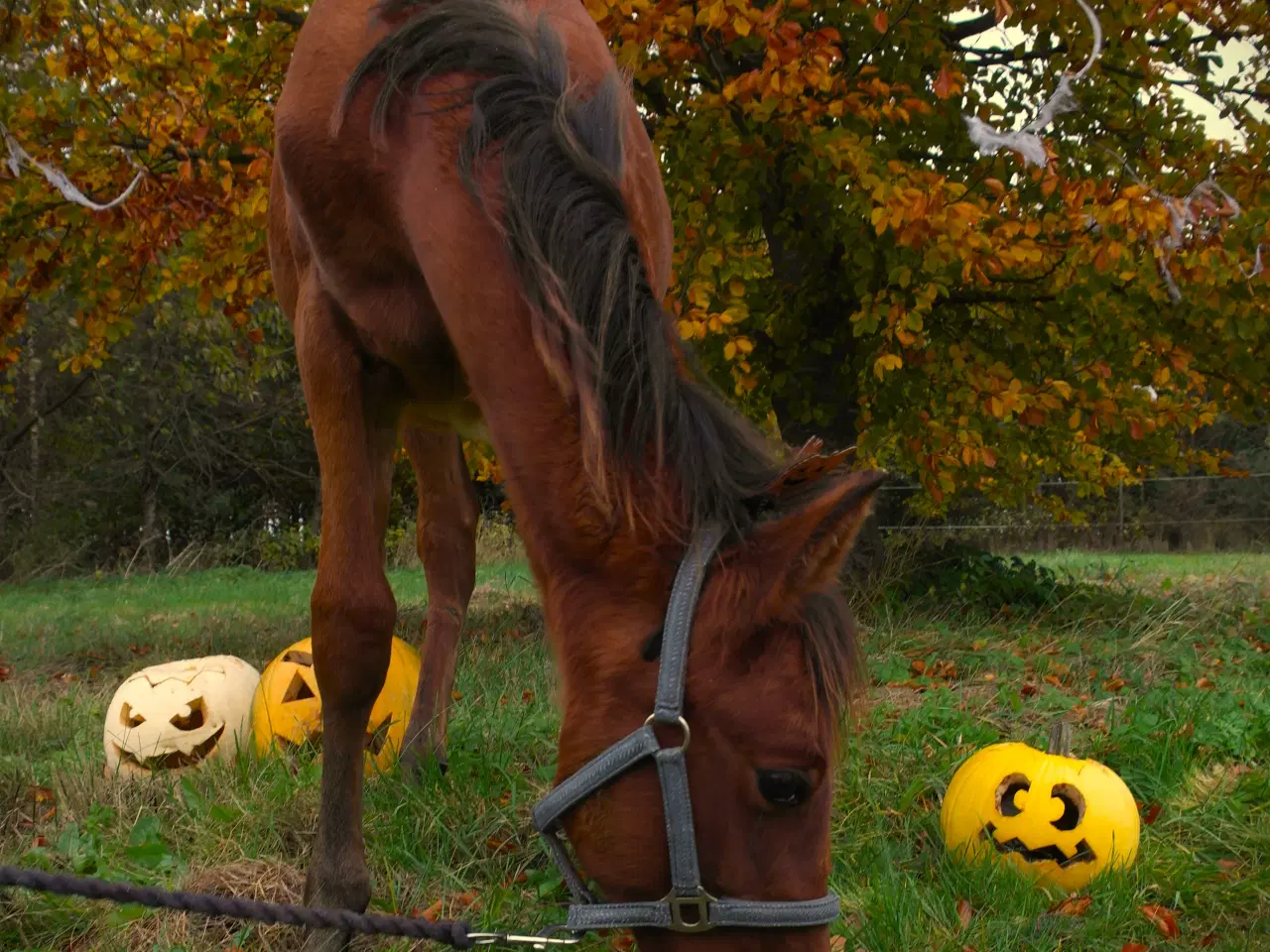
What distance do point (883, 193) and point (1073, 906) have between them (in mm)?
3138

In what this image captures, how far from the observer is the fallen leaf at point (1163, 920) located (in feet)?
8.33

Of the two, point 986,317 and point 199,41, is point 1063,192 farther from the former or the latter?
point 199,41

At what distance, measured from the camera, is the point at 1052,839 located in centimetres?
295

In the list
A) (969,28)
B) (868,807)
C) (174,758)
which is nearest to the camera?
(868,807)

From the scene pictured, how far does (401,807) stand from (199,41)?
178 inches

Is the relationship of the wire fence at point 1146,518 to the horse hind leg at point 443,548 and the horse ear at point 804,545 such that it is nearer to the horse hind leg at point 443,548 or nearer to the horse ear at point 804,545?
the horse hind leg at point 443,548

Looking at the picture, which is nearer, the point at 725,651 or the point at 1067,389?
the point at 725,651

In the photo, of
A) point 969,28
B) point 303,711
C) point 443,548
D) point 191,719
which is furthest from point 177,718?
point 969,28

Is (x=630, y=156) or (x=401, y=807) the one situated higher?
(x=630, y=156)

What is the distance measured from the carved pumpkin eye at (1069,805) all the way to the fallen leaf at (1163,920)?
1.15 ft

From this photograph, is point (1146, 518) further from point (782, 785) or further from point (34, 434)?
point (782, 785)

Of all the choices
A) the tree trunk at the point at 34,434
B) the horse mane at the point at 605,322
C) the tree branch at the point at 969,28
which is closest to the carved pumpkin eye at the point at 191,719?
the horse mane at the point at 605,322

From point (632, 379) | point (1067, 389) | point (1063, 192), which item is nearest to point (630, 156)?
point (632, 379)

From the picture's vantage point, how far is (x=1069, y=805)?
3039mm
